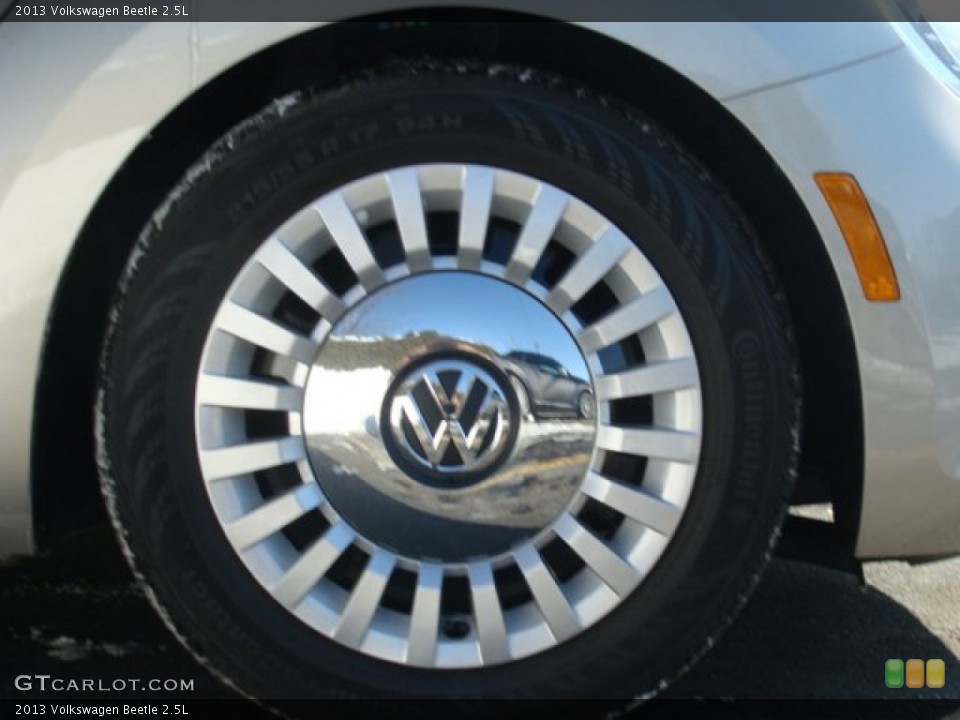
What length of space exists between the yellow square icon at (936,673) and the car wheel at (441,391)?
61 centimetres

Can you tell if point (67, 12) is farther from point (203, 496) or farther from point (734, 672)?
point (734, 672)

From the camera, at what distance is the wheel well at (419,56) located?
216 cm

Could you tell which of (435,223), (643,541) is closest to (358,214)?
(435,223)

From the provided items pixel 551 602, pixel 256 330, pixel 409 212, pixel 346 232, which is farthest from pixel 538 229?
pixel 551 602

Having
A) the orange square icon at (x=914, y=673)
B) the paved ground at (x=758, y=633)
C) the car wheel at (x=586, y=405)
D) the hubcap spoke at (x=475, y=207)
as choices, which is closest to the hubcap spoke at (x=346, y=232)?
the hubcap spoke at (x=475, y=207)

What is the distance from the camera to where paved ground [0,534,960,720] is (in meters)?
2.49

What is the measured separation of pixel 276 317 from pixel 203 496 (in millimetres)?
318

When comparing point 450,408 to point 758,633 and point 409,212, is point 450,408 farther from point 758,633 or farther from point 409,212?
point 758,633

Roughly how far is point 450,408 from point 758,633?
104 centimetres

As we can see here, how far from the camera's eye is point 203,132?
2248 mm

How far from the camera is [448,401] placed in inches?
82.6

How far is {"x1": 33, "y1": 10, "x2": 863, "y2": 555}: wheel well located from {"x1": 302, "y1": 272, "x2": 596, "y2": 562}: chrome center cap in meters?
0.42

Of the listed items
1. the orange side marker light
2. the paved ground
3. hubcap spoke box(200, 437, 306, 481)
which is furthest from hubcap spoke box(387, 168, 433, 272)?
the paved ground

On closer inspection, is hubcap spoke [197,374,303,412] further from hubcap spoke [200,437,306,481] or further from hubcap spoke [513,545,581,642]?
hubcap spoke [513,545,581,642]
